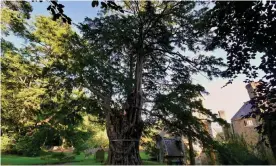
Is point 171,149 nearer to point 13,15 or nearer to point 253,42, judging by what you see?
point 13,15

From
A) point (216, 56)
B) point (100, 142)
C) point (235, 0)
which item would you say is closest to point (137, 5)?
point (216, 56)

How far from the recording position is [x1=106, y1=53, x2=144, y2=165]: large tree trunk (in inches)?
291

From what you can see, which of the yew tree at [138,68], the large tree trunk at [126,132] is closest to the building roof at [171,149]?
the yew tree at [138,68]

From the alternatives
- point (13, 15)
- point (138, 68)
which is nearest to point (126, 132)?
point (138, 68)

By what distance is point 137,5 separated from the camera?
29.6 feet

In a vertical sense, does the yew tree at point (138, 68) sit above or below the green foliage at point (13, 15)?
below

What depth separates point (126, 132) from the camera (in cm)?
762

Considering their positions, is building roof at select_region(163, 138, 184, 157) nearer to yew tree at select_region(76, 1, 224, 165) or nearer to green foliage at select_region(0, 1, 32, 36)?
yew tree at select_region(76, 1, 224, 165)

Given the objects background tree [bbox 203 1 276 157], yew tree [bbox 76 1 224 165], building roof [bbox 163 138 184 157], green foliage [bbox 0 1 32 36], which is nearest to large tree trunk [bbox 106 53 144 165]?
yew tree [bbox 76 1 224 165]

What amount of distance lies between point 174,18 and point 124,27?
7.11 feet

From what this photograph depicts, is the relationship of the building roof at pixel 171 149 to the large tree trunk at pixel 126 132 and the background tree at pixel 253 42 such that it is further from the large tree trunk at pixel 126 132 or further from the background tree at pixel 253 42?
the background tree at pixel 253 42

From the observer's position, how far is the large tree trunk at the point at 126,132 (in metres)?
7.39

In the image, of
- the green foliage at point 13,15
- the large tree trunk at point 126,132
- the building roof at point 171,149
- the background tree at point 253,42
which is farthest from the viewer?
the building roof at point 171,149

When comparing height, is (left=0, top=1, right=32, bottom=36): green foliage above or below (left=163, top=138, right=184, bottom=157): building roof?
above
